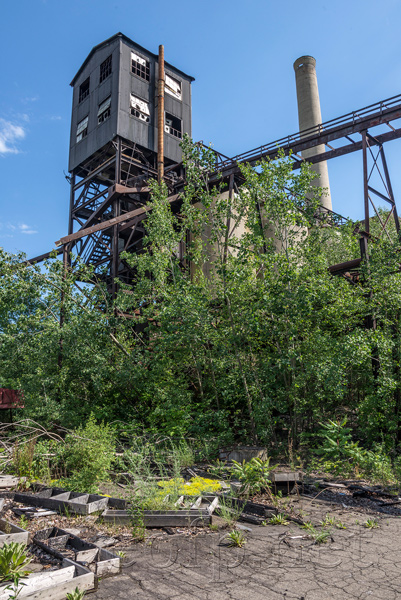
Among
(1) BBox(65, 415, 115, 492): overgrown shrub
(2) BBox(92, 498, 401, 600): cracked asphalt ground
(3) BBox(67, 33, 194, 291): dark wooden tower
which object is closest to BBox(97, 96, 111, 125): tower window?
(3) BBox(67, 33, 194, 291): dark wooden tower

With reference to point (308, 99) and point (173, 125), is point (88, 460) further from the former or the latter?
point (308, 99)

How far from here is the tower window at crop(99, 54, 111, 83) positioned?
23.4m

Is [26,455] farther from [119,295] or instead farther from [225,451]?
[119,295]

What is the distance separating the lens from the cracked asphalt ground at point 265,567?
356cm

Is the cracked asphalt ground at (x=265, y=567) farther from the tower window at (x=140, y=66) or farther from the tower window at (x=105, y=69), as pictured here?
the tower window at (x=105, y=69)

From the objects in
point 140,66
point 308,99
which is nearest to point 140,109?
point 140,66

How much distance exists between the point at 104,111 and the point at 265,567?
77.7 feet

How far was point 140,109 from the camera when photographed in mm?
23109

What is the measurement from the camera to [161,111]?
74.2 feet

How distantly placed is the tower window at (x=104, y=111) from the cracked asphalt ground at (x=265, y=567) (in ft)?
73.9

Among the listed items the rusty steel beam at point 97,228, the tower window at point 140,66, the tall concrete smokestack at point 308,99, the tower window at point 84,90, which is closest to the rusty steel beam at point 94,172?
the rusty steel beam at point 97,228

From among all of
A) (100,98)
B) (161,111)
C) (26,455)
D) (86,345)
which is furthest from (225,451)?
(100,98)

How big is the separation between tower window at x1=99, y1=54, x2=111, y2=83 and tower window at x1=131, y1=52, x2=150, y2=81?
1.34 meters

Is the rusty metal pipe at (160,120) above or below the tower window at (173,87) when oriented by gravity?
below
